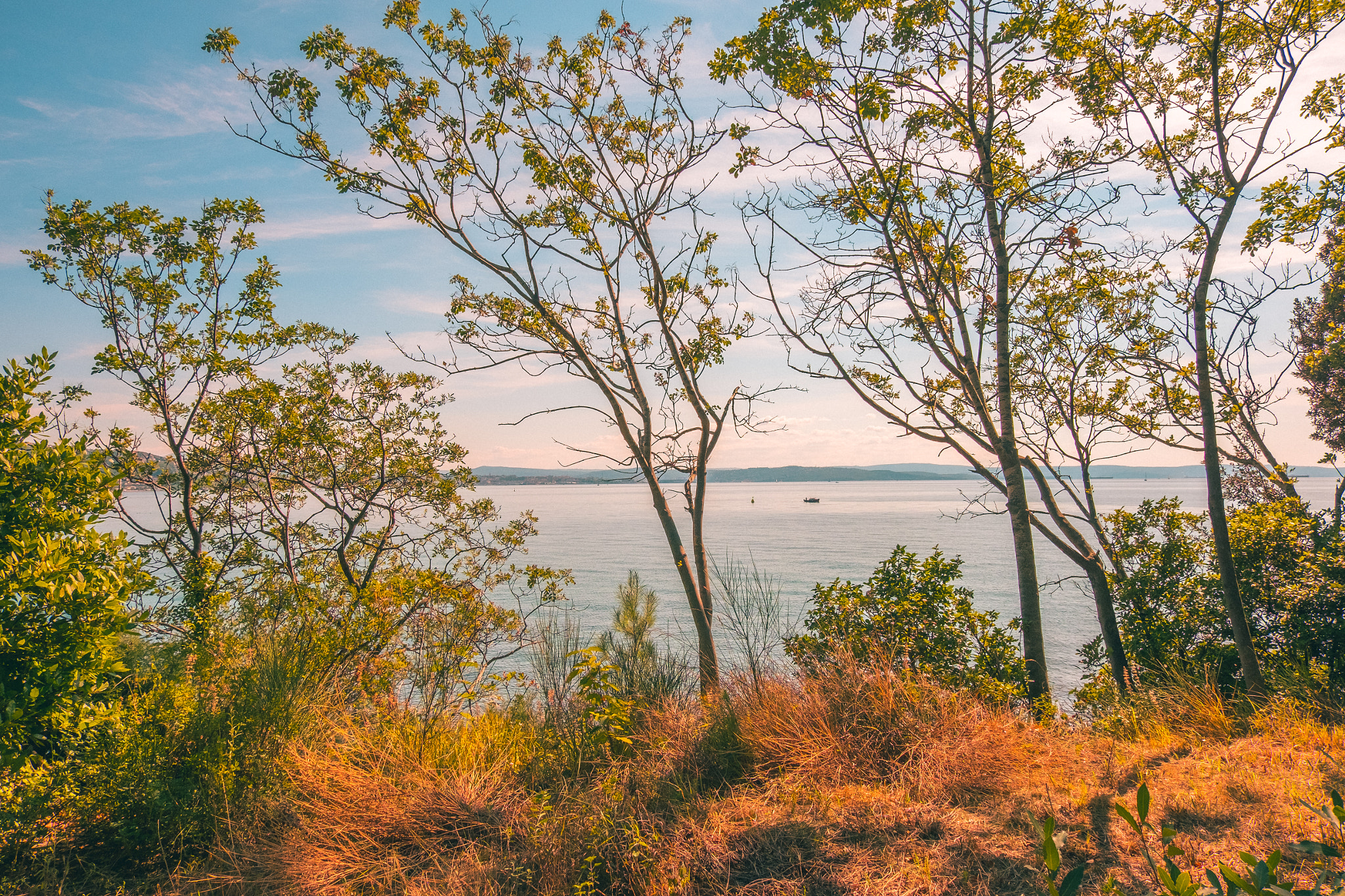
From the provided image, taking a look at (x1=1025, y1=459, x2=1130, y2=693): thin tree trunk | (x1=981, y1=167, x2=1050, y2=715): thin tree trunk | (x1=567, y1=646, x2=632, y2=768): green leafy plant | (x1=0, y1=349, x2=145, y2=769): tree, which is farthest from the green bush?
(x1=0, y1=349, x2=145, y2=769): tree

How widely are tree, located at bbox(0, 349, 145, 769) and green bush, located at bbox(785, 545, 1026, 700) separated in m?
5.10

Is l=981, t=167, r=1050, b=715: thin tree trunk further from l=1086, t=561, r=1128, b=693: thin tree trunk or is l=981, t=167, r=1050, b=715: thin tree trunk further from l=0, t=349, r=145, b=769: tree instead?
l=0, t=349, r=145, b=769: tree

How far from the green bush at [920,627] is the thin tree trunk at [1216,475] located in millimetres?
1953

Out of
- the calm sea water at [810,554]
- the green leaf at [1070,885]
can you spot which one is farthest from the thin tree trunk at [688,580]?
the green leaf at [1070,885]

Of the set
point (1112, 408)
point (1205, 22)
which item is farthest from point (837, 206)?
point (1112, 408)

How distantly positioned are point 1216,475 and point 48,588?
28.4 feet

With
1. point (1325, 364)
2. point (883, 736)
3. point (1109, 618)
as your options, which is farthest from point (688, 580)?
point (1325, 364)

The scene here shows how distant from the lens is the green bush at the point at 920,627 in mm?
6516

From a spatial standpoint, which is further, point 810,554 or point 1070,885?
point 810,554

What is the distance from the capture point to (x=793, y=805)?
3900 mm

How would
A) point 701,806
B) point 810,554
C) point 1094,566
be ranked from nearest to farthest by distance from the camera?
point 701,806
point 1094,566
point 810,554

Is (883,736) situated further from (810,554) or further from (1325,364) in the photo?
(810,554)

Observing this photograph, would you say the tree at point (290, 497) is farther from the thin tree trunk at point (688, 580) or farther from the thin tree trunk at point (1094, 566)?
the thin tree trunk at point (1094, 566)

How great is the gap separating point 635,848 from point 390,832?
140cm
